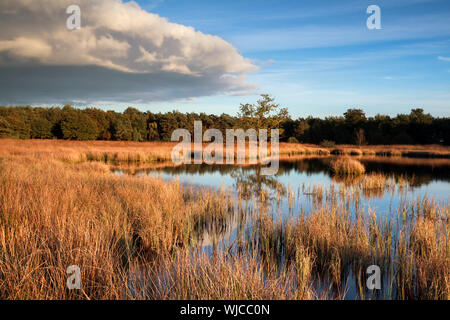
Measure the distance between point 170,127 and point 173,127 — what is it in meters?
0.78

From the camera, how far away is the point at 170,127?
70.9 meters

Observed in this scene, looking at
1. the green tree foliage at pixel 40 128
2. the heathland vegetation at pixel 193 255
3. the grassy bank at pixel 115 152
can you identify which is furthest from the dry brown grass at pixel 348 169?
the green tree foliage at pixel 40 128

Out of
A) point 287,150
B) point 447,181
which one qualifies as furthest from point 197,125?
point 447,181

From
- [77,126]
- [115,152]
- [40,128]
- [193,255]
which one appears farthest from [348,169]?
[40,128]

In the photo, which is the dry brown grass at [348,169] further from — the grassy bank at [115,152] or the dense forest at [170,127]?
the dense forest at [170,127]

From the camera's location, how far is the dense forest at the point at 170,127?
50.5 metres

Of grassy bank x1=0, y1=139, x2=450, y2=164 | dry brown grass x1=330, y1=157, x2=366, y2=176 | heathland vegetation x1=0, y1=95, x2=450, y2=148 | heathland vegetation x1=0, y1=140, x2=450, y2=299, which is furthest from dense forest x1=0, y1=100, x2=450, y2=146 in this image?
heathland vegetation x1=0, y1=140, x2=450, y2=299

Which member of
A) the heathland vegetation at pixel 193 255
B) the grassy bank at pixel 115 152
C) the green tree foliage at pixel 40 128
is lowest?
the heathland vegetation at pixel 193 255

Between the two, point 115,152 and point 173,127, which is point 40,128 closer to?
point 173,127

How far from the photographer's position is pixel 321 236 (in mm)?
5152

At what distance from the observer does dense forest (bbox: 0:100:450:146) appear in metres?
50.5

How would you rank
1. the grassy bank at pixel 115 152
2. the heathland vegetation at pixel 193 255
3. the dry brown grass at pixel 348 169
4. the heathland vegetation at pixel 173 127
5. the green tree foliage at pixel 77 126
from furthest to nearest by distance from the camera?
the green tree foliage at pixel 77 126
the heathland vegetation at pixel 173 127
the grassy bank at pixel 115 152
the dry brown grass at pixel 348 169
the heathland vegetation at pixel 193 255

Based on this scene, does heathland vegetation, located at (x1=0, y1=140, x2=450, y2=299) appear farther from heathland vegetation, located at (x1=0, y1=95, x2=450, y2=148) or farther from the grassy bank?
heathland vegetation, located at (x1=0, y1=95, x2=450, y2=148)

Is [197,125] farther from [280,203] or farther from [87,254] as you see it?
[87,254]
